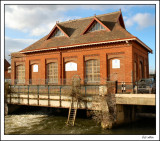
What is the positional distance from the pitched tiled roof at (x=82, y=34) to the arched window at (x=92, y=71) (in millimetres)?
2440

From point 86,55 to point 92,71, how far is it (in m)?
2.00

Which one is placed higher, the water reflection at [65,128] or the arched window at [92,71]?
the arched window at [92,71]

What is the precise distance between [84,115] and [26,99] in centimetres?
600

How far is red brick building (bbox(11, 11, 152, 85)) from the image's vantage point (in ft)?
62.8

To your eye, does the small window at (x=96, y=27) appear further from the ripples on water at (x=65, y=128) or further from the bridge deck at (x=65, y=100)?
the ripples on water at (x=65, y=128)

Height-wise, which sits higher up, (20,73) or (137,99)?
(20,73)

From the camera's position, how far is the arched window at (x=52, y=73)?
76.2 ft

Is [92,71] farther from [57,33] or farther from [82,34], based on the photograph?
[57,33]

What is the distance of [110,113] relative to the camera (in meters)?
12.9

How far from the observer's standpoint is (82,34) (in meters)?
22.7

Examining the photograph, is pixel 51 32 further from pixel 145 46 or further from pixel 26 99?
pixel 145 46

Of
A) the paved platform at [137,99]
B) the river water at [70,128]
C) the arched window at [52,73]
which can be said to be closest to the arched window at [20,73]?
the arched window at [52,73]

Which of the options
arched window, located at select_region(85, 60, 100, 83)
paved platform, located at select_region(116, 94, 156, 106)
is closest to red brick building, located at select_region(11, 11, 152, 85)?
arched window, located at select_region(85, 60, 100, 83)

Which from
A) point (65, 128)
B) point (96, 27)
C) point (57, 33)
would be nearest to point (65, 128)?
point (65, 128)
